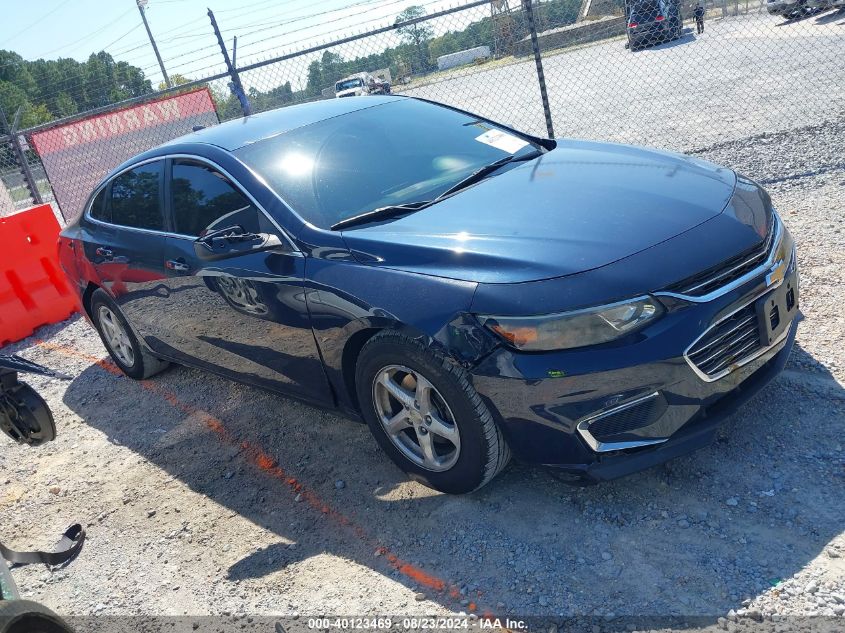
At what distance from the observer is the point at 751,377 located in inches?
126

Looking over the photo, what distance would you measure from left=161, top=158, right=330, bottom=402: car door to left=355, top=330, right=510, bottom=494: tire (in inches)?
16.1

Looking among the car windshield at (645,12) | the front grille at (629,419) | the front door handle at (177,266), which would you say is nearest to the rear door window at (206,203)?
the front door handle at (177,266)

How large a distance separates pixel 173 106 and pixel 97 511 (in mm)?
9264

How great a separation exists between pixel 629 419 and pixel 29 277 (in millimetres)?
6628

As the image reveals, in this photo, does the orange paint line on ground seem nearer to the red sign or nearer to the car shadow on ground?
the car shadow on ground

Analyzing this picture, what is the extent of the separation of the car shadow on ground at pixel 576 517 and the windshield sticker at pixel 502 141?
178cm

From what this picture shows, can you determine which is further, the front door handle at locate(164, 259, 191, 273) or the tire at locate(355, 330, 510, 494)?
the front door handle at locate(164, 259, 191, 273)

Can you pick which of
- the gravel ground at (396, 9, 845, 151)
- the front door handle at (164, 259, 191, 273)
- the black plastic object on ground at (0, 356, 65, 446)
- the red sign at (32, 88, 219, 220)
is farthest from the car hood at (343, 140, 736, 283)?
the red sign at (32, 88, 219, 220)

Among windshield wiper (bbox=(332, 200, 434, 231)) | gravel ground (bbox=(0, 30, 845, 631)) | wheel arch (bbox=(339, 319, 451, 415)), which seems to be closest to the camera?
gravel ground (bbox=(0, 30, 845, 631))

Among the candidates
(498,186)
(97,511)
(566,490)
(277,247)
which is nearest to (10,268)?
(97,511)

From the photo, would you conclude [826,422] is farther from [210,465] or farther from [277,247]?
[210,465]

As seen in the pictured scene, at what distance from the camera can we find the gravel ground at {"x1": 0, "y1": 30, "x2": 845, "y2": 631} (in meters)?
2.76

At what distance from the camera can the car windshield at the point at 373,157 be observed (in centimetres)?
383

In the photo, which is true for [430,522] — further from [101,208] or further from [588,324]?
[101,208]
